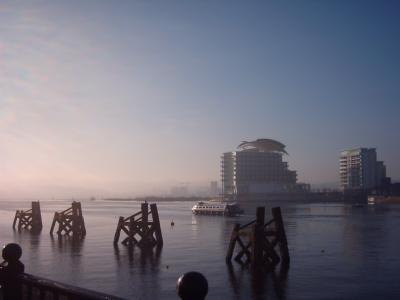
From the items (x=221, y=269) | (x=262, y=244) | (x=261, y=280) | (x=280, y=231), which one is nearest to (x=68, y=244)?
(x=221, y=269)

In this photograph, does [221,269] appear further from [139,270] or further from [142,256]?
[142,256]

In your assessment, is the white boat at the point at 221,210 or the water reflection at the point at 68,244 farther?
the white boat at the point at 221,210

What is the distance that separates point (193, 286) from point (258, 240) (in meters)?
31.3

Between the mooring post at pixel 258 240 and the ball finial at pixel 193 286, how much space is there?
30457 mm

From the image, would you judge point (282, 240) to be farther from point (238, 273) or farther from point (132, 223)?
point (132, 223)

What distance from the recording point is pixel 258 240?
35.5 meters

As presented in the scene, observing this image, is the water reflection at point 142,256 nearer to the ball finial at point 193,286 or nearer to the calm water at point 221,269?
the calm water at point 221,269

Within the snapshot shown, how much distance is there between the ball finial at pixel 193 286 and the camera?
5.01 meters

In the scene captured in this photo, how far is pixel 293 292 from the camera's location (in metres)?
28.0

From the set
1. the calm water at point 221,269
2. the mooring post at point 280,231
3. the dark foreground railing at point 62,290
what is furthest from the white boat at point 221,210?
the dark foreground railing at point 62,290

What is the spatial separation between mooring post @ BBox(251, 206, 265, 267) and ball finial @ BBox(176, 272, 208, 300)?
30.5 metres

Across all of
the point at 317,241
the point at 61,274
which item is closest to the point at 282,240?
the point at 61,274

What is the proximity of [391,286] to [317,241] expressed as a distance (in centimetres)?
2780

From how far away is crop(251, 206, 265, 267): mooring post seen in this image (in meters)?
35.1
